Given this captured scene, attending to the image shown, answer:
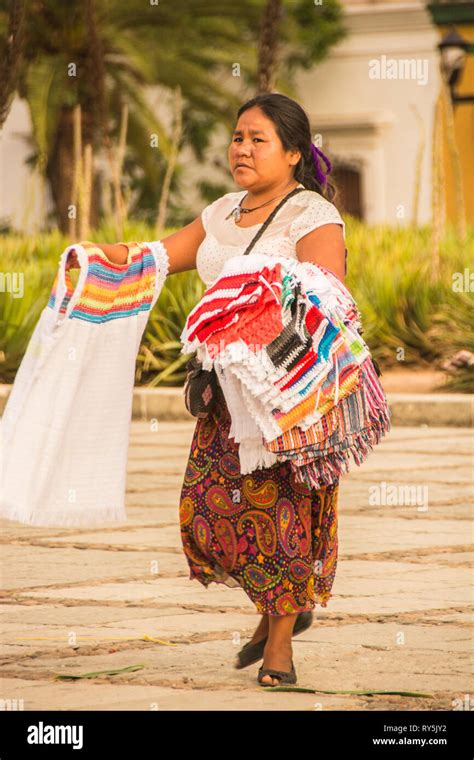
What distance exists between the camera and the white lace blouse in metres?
4.77

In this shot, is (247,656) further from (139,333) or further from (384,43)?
(384,43)

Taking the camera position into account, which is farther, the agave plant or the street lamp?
the street lamp

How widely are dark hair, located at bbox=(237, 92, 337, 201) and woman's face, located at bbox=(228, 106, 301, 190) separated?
0.07 feet

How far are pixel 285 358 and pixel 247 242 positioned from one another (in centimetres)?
51

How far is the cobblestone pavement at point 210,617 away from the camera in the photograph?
181 inches

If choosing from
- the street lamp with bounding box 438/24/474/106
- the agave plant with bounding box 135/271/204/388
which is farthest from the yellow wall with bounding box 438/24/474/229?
the agave plant with bounding box 135/271/204/388

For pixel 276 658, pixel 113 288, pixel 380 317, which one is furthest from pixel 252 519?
pixel 380 317

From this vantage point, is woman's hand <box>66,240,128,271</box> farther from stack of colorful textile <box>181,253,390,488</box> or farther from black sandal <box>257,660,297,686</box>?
black sandal <box>257,660,297,686</box>

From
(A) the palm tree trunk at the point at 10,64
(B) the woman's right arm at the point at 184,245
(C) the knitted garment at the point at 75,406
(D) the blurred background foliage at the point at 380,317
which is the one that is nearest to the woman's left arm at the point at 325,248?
(B) the woman's right arm at the point at 184,245

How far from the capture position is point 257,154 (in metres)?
4.82

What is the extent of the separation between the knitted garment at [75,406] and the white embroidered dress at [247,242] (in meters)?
0.27

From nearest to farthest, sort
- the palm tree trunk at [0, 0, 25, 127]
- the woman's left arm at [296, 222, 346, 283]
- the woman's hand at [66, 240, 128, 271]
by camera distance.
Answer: the woman's left arm at [296, 222, 346, 283] → the woman's hand at [66, 240, 128, 271] → the palm tree trunk at [0, 0, 25, 127]

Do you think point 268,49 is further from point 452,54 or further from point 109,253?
point 109,253
